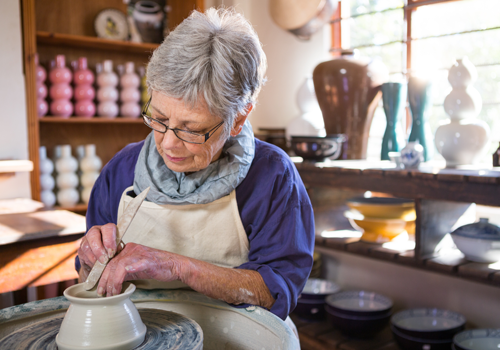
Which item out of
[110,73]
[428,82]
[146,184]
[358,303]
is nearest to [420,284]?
[358,303]

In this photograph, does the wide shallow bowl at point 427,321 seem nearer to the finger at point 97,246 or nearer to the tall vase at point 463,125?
the tall vase at point 463,125

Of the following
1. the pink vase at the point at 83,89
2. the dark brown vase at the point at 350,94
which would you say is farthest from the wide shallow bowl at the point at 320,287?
the pink vase at the point at 83,89

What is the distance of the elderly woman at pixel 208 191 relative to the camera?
3.70 ft

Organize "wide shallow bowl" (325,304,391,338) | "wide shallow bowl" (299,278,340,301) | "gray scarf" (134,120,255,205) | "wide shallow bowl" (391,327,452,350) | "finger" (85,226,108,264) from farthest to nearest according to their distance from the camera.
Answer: "wide shallow bowl" (299,278,340,301)
"wide shallow bowl" (325,304,391,338)
"wide shallow bowl" (391,327,452,350)
"gray scarf" (134,120,255,205)
"finger" (85,226,108,264)

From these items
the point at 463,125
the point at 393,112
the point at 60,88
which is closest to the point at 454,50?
the point at 393,112

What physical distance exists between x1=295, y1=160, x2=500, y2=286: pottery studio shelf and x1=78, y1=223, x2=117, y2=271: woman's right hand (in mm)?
1280

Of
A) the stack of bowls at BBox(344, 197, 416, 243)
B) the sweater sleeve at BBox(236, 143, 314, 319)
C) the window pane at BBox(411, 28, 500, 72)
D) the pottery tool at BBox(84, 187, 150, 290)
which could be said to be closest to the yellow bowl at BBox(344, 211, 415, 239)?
the stack of bowls at BBox(344, 197, 416, 243)

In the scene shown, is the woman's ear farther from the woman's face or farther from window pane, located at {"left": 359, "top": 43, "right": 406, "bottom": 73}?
window pane, located at {"left": 359, "top": 43, "right": 406, "bottom": 73}

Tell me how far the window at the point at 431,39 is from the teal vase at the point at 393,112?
124mm

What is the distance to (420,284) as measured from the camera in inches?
96.3

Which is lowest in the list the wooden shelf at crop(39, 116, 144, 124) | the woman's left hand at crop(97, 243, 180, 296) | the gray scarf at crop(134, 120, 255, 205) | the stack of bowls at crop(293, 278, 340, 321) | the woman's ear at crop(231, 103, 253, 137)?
the stack of bowls at crop(293, 278, 340, 321)

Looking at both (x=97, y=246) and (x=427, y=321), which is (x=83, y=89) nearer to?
(x=97, y=246)

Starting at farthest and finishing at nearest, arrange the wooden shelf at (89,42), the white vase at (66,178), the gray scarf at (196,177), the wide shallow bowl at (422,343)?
1. the white vase at (66,178)
2. the wooden shelf at (89,42)
3. the wide shallow bowl at (422,343)
4. the gray scarf at (196,177)

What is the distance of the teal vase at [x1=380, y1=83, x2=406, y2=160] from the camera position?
230cm
